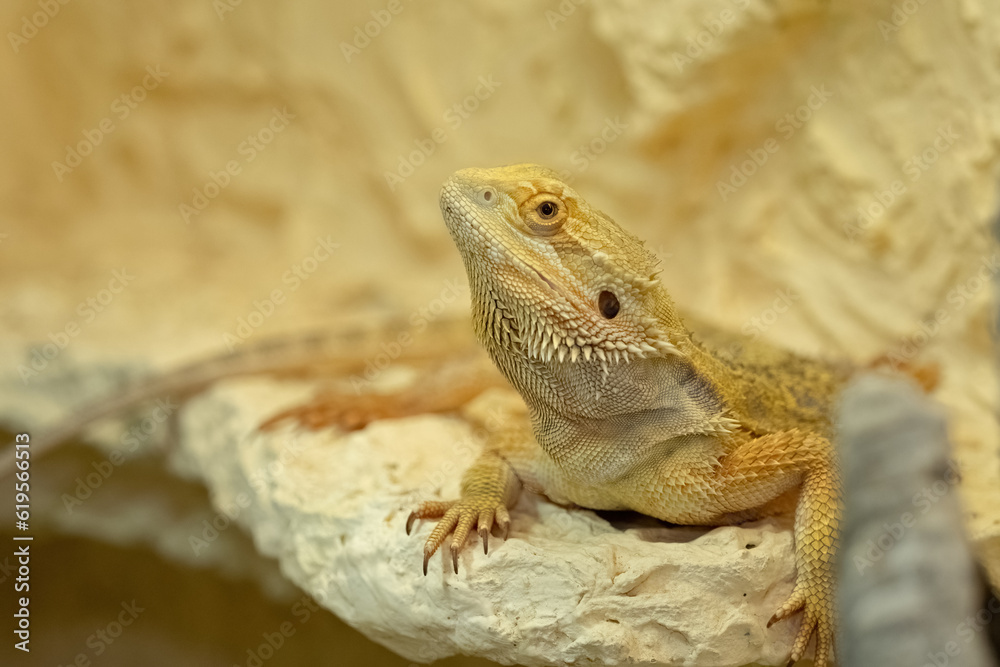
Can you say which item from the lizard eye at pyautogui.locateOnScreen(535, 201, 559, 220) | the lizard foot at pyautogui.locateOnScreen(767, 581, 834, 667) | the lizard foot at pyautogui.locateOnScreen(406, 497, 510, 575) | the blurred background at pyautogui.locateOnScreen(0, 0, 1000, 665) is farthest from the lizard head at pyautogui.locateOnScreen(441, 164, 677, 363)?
the blurred background at pyautogui.locateOnScreen(0, 0, 1000, 665)

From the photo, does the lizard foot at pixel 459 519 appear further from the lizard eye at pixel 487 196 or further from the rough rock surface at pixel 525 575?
the lizard eye at pixel 487 196

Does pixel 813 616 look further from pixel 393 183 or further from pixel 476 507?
pixel 393 183

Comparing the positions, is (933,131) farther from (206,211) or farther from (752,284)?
(206,211)

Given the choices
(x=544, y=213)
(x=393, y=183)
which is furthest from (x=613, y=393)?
(x=393, y=183)

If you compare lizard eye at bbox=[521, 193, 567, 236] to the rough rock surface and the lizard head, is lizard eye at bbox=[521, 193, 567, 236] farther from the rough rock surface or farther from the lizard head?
the rough rock surface

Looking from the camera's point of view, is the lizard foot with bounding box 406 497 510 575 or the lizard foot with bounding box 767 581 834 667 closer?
the lizard foot with bounding box 767 581 834 667

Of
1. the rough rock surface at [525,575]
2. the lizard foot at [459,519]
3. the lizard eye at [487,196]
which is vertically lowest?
the rough rock surface at [525,575]

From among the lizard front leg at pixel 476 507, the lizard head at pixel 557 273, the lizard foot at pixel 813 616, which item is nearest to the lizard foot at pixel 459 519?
the lizard front leg at pixel 476 507

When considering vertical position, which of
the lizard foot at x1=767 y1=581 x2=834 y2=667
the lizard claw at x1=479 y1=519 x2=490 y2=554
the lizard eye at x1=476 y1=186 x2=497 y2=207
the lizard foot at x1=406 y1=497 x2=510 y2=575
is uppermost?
the lizard eye at x1=476 y1=186 x2=497 y2=207
